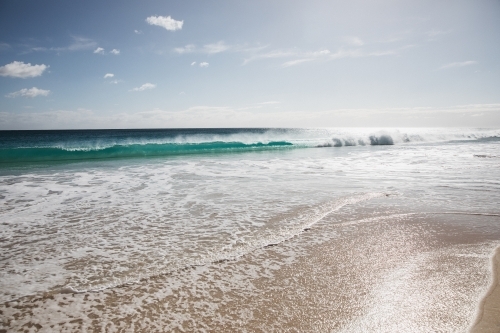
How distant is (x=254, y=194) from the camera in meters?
7.34

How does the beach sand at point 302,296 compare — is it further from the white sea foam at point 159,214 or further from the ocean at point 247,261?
the white sea foam at point 159,214

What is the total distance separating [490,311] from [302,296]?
64.8 inches

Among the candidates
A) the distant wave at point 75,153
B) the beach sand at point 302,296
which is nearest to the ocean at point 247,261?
the beach sand at point 302,296

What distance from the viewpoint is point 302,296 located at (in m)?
2.84

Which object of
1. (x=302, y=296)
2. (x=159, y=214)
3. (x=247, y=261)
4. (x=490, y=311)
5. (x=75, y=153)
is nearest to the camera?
(x=490, y=311)

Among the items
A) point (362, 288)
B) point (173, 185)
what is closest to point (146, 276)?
point (362, 288)

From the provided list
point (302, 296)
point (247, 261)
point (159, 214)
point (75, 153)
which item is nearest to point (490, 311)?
point (302, 296)

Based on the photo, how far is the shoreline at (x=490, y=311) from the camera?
233cm

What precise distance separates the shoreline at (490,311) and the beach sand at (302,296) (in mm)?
16

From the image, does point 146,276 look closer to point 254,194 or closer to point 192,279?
point 192,279

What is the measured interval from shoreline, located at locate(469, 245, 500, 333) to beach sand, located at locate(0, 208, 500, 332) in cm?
2

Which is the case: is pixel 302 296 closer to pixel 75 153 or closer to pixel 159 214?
pixel 159 214

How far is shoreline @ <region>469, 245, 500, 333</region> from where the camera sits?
2.33 meters

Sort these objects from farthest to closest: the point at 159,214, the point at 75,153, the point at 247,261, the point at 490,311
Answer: the point at 75,153 < the point at 159,214 < the point at 247,261 < the point at 490,311
